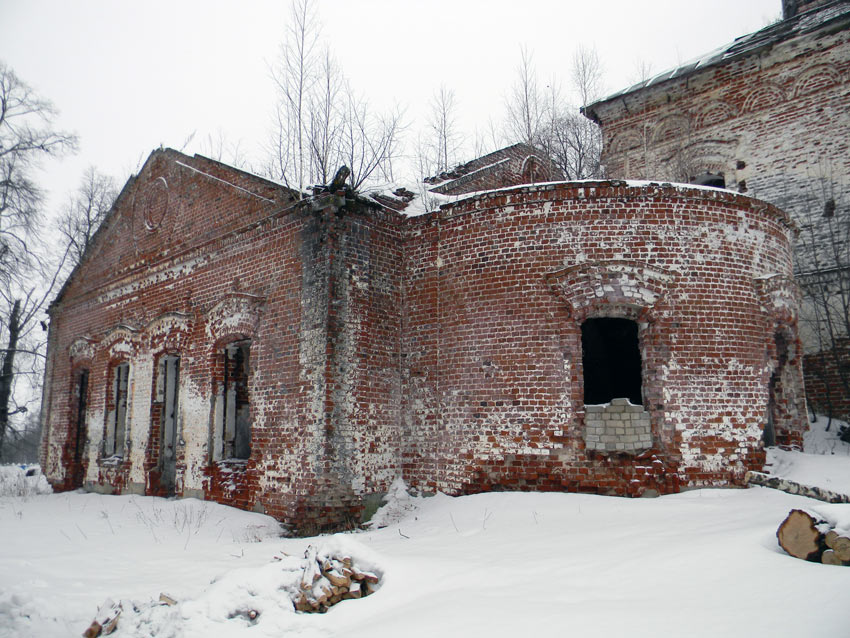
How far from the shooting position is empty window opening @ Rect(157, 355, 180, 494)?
10.8 m

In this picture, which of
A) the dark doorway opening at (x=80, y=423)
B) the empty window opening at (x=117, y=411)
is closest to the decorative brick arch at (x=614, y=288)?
the empty window opening at (x=117, y=411)

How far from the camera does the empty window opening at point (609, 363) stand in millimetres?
10812

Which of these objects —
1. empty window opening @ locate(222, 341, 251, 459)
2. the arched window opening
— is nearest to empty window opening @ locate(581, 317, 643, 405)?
empty window opening @ locate(222, 341, 251, 459)

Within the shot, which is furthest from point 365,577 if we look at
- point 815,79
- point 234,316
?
point 815,79

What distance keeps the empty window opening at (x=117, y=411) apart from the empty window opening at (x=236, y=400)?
3673 millimetres

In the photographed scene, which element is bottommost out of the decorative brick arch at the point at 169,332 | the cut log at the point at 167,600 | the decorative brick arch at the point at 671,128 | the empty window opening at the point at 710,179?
the cut log at the point at 167,600

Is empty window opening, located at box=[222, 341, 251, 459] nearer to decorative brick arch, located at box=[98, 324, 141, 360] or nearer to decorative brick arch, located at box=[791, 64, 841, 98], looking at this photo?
decorative brick arch, located at box=[98, 324, 141, 360]

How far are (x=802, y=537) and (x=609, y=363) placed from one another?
6.54 meters

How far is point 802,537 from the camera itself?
4.46 m

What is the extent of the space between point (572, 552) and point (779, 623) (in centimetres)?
211

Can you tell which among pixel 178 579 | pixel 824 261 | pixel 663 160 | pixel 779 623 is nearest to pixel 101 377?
pixel 178 579

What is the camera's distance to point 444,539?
6.43 m

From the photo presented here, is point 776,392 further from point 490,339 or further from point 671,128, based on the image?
point 671,128

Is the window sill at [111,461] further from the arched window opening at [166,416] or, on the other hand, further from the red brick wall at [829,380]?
the red brick wall at [829,380]
